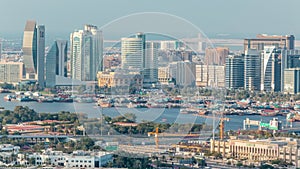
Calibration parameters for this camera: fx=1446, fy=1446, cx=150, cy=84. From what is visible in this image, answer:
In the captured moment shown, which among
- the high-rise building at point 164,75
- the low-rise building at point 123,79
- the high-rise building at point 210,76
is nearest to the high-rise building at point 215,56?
the high-rise building at point 210,76

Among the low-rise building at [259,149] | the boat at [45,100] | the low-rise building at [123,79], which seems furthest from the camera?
the boat at [45,100]

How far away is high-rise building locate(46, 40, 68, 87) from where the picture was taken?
26.1 m

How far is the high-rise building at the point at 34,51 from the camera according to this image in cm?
2683

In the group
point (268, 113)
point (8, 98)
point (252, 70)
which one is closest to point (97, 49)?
point (8, 98)

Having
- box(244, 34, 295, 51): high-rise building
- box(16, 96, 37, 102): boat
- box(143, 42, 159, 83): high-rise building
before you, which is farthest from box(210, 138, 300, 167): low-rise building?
box(244, 34, 295, 51): high-rise building

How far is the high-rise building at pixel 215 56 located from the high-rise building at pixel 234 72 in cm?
15

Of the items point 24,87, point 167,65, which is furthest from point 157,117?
point 24,87

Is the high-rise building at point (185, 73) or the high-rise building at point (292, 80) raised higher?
the high-rise building at point (185, 73)

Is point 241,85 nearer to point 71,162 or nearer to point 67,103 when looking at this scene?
point 67,103

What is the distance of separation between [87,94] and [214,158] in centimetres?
358

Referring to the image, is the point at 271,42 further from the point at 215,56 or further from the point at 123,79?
the point at 123,79

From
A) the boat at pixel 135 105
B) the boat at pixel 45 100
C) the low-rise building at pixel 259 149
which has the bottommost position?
the low-rise building at pixel 259 149

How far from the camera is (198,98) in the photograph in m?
17.6

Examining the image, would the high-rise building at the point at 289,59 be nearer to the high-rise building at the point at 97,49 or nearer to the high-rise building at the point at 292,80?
the high-rise building at the point at 292,80
